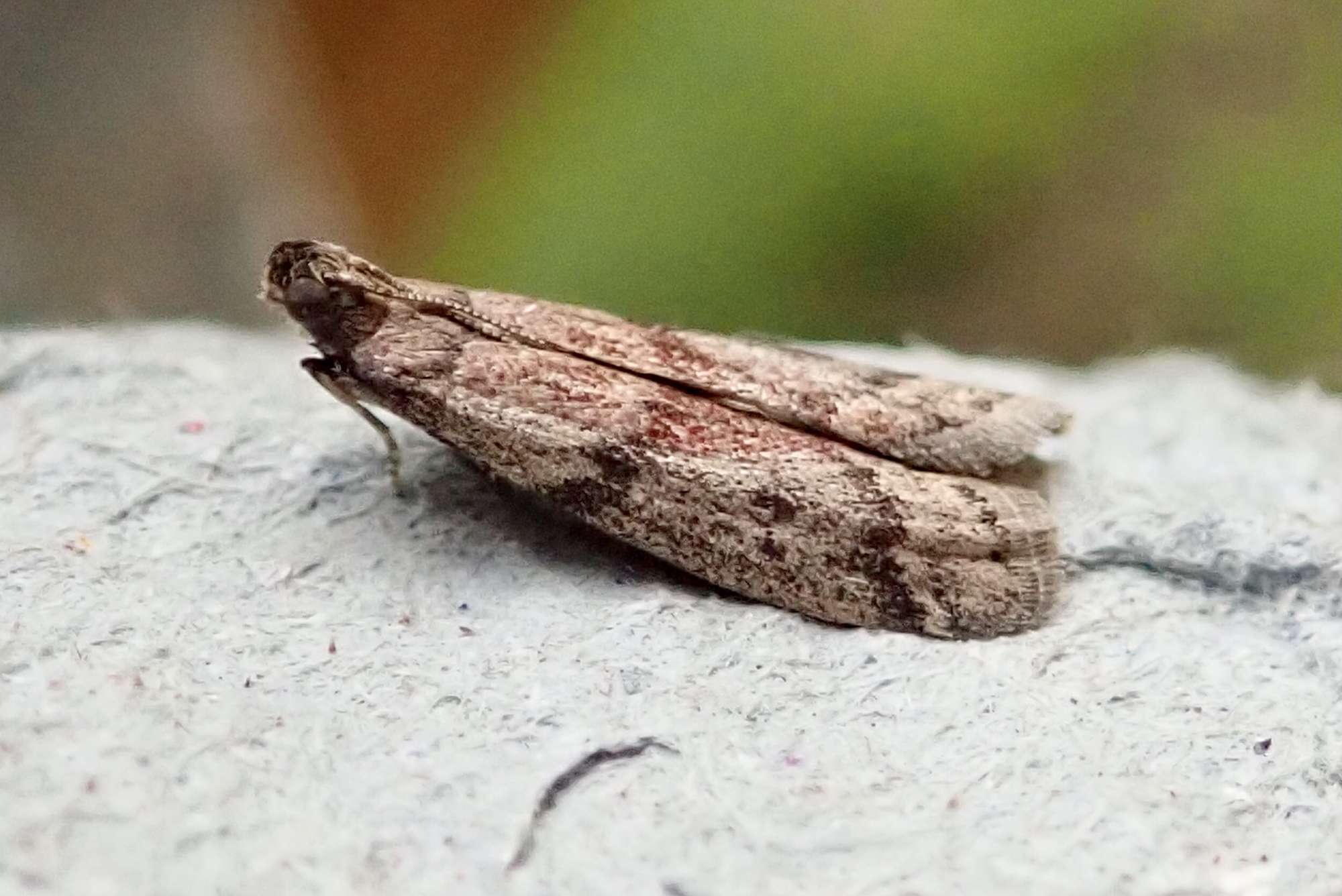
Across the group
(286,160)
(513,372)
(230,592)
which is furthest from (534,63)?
(230,592)

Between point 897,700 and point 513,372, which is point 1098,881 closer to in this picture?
point 897,700

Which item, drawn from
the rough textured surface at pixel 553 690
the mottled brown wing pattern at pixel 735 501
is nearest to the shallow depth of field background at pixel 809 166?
the rough textured surface at pixel 553 690

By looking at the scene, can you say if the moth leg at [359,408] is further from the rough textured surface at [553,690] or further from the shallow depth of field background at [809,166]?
the shallow depth of field background at [809,166]

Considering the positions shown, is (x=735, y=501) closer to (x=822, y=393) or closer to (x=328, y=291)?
(x=822, y=393)

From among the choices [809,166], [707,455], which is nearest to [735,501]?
[707,455]

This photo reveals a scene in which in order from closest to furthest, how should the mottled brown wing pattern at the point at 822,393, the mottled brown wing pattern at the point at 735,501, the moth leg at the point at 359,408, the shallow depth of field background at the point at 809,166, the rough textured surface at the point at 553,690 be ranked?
the rough textured surface at the point at 553,690, the mottled brown wing pattern at the point at 735,501, the moth leg at the point at 359,408, the mottled brown wing pattern at the point at 822,393, the shallow depth of field background at the point at 809,166

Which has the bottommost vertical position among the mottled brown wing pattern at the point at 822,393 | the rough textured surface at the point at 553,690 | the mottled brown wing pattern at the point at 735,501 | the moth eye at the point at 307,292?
the rough textured surface at the point at 553,690

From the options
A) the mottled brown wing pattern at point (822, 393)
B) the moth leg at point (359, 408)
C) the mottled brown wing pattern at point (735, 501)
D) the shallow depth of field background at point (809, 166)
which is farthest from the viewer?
the shallow depth of field background at point (809, 166)
